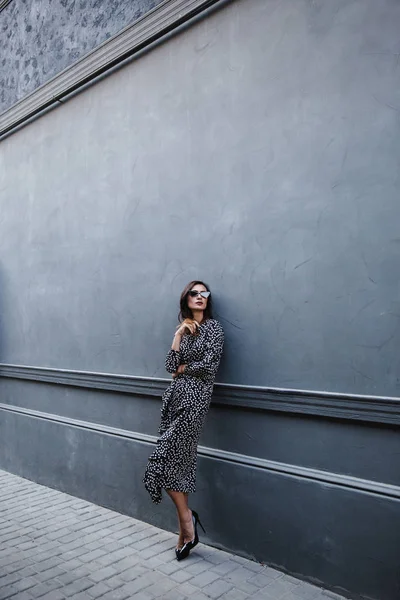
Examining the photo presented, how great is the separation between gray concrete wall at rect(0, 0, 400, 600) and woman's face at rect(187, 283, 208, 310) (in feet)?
0.47

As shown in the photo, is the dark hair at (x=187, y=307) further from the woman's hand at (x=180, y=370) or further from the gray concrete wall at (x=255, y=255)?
the woman's hand at (x=180, y=370)

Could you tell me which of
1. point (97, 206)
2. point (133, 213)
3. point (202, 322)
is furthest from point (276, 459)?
point (97, 206)

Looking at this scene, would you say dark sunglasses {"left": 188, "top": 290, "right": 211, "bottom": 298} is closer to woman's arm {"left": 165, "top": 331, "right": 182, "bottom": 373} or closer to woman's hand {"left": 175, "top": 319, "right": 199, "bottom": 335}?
woman's hand {"left": 175, "top": 319, "right": 199, "bottom": 335}

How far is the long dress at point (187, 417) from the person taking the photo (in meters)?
3.94

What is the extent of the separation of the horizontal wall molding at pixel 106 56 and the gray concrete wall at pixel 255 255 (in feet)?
0.41

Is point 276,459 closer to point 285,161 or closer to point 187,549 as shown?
point 187,549

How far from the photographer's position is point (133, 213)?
5117 millimetres

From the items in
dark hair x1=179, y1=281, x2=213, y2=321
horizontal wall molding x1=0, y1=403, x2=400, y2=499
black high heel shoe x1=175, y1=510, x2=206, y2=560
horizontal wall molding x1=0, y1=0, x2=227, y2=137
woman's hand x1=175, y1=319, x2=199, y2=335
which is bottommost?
black high heel shoe x1=175, y1=510, x2=206, y2=560

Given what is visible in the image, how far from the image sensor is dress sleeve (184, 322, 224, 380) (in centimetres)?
397

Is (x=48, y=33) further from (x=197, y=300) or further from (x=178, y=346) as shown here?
(x=178, y=346)

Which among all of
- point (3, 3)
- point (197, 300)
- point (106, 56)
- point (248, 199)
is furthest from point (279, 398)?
point (3, 3)

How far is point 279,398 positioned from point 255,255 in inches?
42.6

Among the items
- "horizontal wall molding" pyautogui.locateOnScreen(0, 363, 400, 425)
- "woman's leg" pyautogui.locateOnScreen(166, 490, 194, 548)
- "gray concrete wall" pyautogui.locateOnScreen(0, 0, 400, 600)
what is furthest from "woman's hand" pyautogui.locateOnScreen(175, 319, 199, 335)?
"woman's leg" pyautogui.locateOnScreen(166, 490, 194, 548)

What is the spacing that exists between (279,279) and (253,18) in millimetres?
2060
